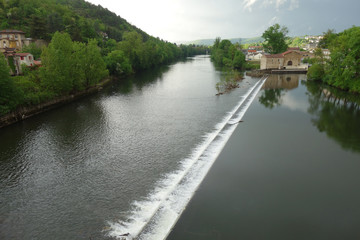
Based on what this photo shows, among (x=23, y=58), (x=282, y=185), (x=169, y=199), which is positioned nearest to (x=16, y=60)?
(x=23, y=58)

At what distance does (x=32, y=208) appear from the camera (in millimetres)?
11367

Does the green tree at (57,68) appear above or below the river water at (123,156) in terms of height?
above

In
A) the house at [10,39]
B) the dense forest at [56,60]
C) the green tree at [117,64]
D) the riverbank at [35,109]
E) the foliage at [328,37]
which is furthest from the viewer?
the foliage at [328,37]

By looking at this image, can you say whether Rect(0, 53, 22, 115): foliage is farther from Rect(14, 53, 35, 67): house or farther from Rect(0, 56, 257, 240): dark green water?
Rect(14, 53, 35, 67): house

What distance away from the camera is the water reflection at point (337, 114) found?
1953 centimetres

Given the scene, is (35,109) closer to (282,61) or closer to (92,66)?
(92,66)

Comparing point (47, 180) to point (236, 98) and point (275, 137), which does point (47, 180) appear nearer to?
point (275, 137)

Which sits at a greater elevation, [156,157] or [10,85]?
[10,85]

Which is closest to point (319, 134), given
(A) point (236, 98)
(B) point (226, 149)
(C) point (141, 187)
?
(B) point (226, 149)

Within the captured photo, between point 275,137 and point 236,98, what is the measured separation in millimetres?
14008

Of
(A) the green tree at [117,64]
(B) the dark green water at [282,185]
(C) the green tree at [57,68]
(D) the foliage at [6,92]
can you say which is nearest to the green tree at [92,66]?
(C) the green tree at [57,68]

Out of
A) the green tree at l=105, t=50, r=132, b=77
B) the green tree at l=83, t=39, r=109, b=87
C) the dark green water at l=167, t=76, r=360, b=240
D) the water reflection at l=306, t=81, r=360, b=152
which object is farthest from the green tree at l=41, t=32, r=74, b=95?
the water reflection at l=306, t=81, r=360, b=152

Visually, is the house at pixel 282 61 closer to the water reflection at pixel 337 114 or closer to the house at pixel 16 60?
the water reflection at pixel 337 114

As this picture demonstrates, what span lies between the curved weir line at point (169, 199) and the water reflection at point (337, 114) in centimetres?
998
